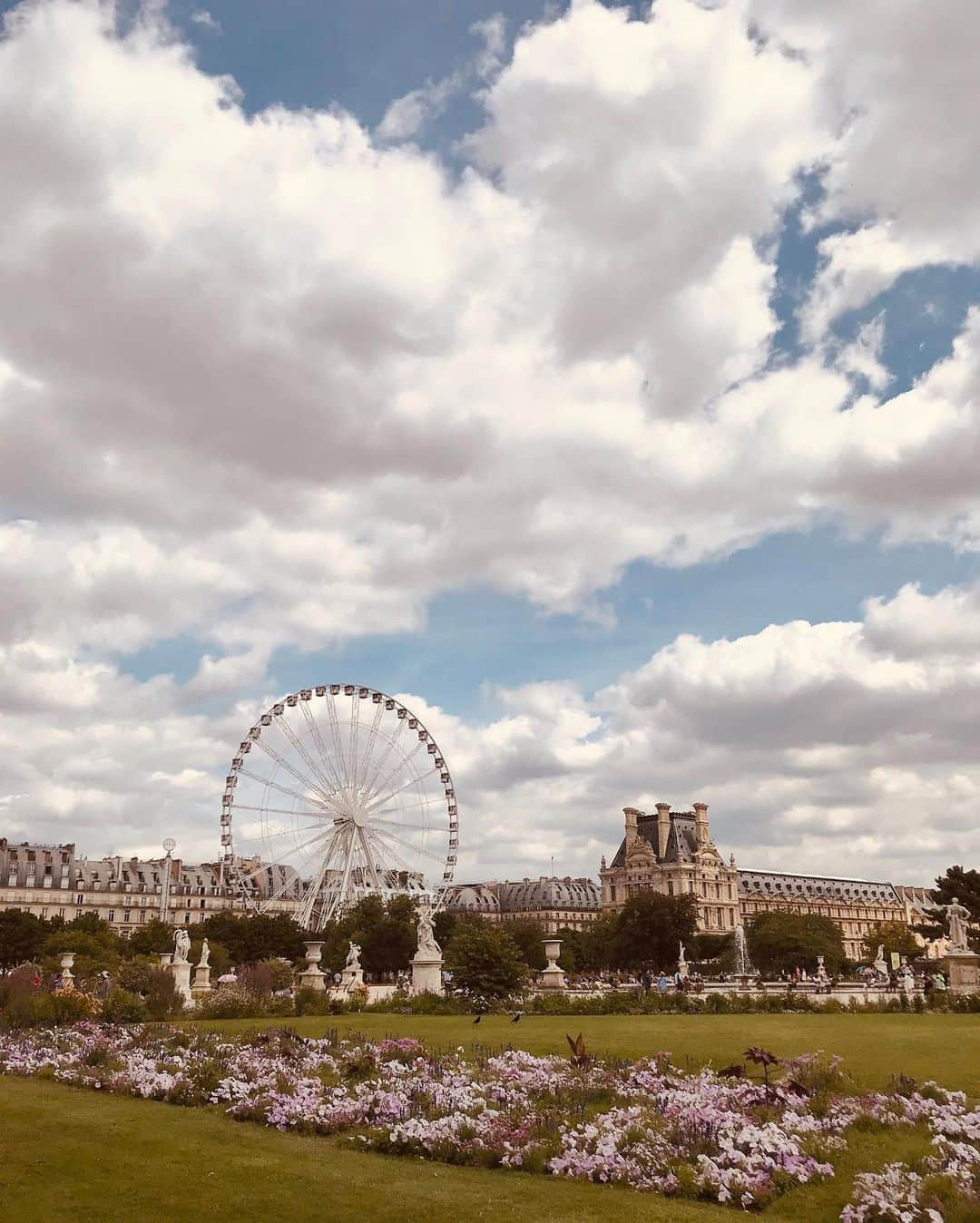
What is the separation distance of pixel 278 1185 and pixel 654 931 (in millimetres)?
73209

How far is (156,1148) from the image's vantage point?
1496 centimetres

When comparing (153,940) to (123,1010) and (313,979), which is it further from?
(123,1010)


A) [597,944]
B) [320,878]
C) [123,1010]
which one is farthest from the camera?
[597,944]

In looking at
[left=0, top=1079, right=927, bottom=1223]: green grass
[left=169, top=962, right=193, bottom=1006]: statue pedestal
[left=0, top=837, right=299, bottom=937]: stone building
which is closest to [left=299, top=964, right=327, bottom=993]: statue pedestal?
[left=169, top=962, right=193, bottom=1006]: statue pedestal

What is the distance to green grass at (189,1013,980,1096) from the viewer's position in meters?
18.7

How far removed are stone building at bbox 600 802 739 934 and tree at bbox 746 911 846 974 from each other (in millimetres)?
47612

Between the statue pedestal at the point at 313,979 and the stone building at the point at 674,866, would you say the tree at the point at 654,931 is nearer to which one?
the statue pedestal at the point at 313,979

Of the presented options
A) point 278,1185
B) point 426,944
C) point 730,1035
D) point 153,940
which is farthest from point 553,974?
point 153,940

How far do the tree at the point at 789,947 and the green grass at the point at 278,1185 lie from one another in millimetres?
86941

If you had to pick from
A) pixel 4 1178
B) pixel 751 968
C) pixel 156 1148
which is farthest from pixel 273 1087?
pixel 751 968

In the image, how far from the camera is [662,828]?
166000 mm

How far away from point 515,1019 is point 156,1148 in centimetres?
1573

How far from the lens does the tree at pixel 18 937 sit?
290ft

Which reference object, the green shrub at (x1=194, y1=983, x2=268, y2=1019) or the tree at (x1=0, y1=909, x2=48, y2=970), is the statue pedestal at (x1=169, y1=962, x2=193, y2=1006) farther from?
the tree at (x1=0, y1=909, x2=48, y2=970)
